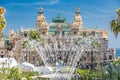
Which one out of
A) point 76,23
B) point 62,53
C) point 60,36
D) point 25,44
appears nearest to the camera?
point 62,53

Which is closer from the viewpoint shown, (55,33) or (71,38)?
(71,38)

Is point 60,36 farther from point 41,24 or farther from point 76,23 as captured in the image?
point 76,23

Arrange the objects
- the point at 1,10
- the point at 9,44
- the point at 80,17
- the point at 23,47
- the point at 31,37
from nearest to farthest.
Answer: the point at 1,10 → the point at 23,47 → the point at 31,37 → the point at 9,44 → the point at 80,17

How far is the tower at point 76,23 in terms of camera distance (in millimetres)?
76312

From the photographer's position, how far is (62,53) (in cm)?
5544

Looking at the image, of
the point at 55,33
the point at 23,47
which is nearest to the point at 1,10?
the point at 23,47

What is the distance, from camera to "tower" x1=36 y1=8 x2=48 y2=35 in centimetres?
7450

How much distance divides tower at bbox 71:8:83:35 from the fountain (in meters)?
4.56

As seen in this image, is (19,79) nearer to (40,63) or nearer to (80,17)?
(40,63)

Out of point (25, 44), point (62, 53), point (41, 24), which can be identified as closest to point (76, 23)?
point (41, 24)

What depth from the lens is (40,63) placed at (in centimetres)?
5812

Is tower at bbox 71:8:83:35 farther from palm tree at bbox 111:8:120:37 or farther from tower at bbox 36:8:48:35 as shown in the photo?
palm tree at bbox 111:8:120:37

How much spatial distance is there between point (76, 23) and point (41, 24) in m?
6.34

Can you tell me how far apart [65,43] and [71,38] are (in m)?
3.94
